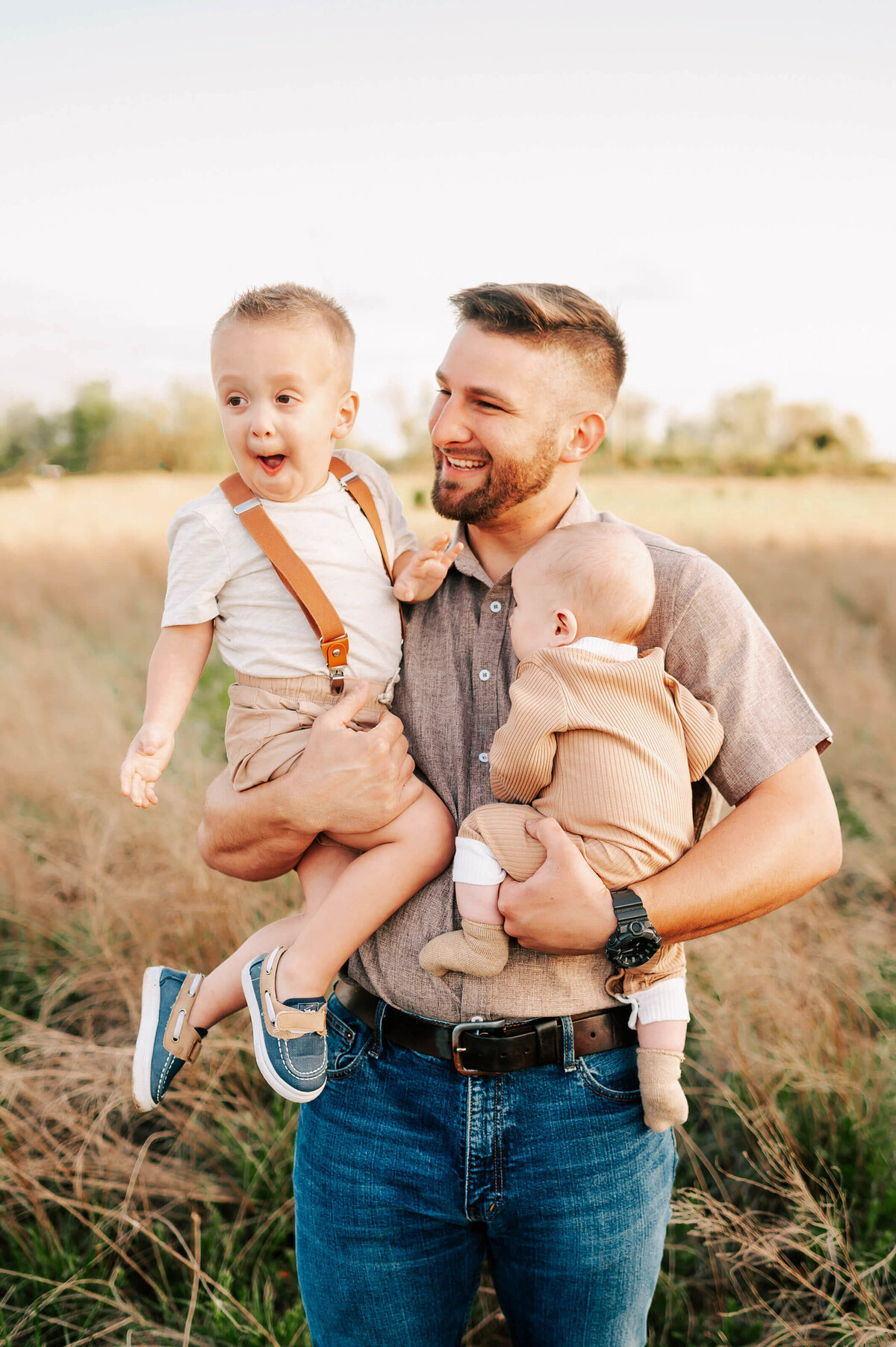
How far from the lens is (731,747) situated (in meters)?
1.90

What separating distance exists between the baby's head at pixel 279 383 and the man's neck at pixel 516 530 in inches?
17.3

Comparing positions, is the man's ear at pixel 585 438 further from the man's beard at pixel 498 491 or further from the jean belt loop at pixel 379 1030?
the jean belt loop at pixel 379 1030

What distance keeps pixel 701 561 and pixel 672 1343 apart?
239cm

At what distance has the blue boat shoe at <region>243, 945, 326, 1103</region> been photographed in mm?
1872

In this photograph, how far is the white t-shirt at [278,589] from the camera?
7.09 feet

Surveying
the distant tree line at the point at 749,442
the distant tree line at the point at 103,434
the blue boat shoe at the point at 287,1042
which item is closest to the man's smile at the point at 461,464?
the blue boat shoe at the point at 287,1042

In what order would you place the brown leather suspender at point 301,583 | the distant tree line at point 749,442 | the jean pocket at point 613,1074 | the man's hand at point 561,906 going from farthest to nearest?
the distant tree line at point 749,442 < the brown leather suspender at point 301,583 < the jean pocket at point 613,1074 < the man's hand at point 561,906

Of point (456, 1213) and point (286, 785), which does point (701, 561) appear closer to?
point (286, 785)

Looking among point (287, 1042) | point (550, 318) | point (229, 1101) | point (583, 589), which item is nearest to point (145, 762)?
point (287, 1042)

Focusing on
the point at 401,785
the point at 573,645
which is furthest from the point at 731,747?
the point at 401,785

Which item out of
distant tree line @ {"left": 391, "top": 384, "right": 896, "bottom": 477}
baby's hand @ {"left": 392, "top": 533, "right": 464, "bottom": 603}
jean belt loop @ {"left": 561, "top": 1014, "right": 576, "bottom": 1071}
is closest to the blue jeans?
jean belt loop @ {"left": 561, "top": 1014, "right": 576, "bottom": 1071}

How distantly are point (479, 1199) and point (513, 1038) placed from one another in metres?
0.34

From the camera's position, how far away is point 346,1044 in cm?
199

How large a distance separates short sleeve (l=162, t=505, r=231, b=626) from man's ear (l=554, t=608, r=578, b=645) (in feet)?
2.59
